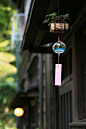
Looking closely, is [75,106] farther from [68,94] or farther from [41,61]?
[41,61]

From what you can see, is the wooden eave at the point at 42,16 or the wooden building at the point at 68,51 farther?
the wooden building at the point at 68,51

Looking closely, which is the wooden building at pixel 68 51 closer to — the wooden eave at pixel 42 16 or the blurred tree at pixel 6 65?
the wooden eave at pixel 42 16

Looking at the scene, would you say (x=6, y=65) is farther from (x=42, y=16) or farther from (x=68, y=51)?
(x=42, y=16)

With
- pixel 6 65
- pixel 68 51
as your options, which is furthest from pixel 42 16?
pixel 6 65

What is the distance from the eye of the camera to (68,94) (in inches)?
276

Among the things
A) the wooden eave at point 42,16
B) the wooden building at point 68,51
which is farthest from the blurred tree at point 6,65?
the wooden eave at point 42,16

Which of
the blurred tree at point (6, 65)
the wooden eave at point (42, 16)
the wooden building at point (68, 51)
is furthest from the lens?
the blurred tree at point (6, 65)

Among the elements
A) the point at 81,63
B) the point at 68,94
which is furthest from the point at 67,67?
the point at 81,63

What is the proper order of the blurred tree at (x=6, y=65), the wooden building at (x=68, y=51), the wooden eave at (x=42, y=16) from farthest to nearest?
the blurred tree at (x=6, y=65) < the wooden building at (x=68, y=51) < the wooden eave at (x=42, y=16)

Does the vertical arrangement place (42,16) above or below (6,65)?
below

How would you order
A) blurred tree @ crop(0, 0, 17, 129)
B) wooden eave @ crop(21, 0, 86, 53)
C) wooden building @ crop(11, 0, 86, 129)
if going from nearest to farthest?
wooden eave @ crop(21, 0, 86, 53) < wooden building @ crop(11, 0, 86, 129) < blurred tree @ crop(0, 0, 17, 129)

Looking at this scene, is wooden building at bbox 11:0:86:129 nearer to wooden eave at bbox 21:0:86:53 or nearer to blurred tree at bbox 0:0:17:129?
wooden eave at bbox 21:0:86:53

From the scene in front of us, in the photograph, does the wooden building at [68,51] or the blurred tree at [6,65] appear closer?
the wooden building at [68,51]

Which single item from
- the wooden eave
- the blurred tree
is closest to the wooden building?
the wooden eave
